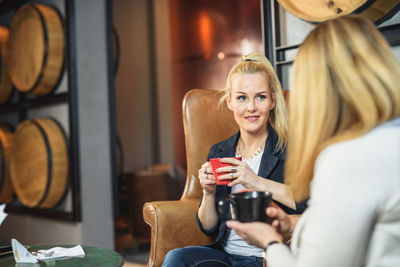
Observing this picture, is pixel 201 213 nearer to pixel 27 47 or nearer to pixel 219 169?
pixel 219 169

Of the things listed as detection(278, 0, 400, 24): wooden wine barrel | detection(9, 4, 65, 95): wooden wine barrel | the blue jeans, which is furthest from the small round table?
detection(9, 4, 65, 95): wooden wine barrel

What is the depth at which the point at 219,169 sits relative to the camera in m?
1.55

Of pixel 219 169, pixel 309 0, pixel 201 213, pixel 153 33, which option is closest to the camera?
pixel 219 169

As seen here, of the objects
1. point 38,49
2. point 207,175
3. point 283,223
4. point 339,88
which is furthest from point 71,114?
point 339,88

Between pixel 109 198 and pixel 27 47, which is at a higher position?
pixel 27 47

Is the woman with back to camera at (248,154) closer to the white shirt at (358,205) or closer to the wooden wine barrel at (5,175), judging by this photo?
the white shirt at (358,205)

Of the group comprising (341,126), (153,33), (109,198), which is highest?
(153,33)

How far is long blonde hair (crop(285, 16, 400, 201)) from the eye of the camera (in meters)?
0.97

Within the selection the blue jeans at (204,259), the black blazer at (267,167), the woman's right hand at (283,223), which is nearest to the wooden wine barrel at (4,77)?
the black blazer at (267,167)

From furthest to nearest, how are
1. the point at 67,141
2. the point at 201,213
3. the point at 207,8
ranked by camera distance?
the point at 207,8
the point at 67,141
the point at 201,213

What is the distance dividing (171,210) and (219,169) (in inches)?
18.9

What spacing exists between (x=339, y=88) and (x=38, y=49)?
130 inches

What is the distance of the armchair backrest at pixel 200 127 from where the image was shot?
86.7 inches

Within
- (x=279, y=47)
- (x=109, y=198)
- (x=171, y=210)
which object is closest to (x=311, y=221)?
(x=171, y=210)
